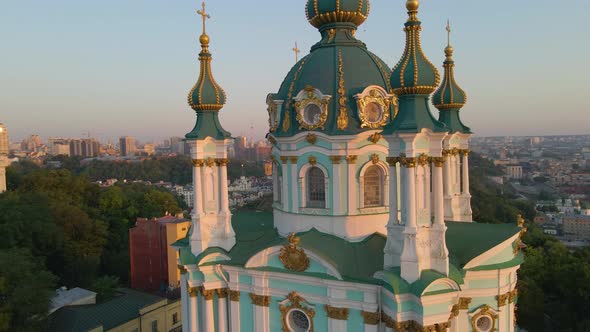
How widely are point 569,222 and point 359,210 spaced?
59.0 meters

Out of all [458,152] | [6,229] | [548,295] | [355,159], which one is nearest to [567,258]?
[548,295]

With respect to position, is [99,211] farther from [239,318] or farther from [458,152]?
[458,152]

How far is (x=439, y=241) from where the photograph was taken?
966cm

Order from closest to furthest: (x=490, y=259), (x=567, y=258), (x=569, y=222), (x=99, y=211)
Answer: (x=490, y=259) < (x=567, y=258) < (x=99, y=211) < (x=569, y=222)

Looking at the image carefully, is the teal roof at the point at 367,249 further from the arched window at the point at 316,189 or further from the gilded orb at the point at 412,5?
the gilded orb at the point at 412,5

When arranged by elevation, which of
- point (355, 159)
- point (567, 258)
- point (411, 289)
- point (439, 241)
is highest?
point (355, 159)

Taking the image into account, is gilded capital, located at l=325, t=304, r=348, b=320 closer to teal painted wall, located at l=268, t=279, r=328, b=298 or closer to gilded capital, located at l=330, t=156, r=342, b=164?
teal painted wall, located at l=268, t=279, r=328, b=298

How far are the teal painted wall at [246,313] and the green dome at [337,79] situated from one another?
14.6 feet

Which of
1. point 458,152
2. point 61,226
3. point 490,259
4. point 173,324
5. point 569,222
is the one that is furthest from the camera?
point 569,222

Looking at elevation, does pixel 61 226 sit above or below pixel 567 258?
above

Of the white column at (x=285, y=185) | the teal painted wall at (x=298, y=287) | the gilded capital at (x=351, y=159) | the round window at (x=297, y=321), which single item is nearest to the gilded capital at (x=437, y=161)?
the gilded capital at (x=351, y=159)

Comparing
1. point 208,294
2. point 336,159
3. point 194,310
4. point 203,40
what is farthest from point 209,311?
point 203,40

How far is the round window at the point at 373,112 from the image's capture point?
458 inches

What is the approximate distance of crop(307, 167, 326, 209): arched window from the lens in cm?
1234
